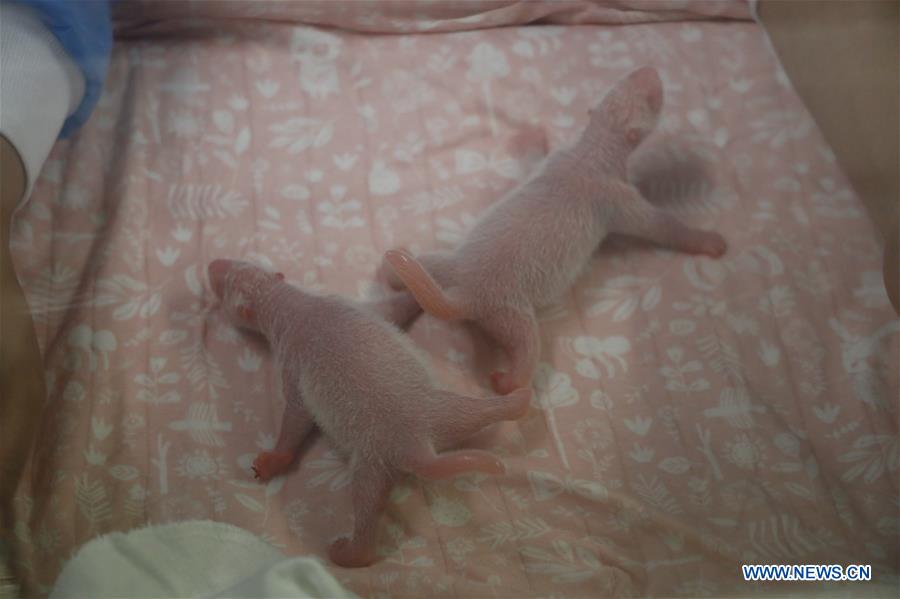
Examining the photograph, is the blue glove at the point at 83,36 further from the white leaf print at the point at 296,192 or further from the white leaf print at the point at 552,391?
the white leaf print at the point at 552,391

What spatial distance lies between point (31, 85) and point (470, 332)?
1.76ft

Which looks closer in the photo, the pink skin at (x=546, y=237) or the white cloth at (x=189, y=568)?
the white cloth at (x=189, y=568)

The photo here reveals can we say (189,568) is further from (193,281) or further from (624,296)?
(624,296)

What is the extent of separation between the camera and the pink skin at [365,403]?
0.81 metres

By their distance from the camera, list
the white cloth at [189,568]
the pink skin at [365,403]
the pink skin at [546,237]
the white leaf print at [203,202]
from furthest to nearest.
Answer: the white leaf print at [203,202], the pink skin at [546,237], the pink skin at [365,403], the white cloth at [189,568]

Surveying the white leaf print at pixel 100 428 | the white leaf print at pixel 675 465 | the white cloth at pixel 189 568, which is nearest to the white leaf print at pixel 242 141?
the white leaf print at pixel 100 428

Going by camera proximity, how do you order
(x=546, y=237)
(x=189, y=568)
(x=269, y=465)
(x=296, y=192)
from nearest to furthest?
1. (x=189, y=568)
2. (x=269, y=465)
3. (x=546, y=237)
4. (x=296, y=192)

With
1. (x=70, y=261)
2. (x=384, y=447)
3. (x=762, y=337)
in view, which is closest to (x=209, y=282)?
(x=70, y=261)

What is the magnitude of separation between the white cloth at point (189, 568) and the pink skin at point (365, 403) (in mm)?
74

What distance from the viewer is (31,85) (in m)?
0.95

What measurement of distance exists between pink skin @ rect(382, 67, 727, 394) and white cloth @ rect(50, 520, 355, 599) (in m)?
0.28

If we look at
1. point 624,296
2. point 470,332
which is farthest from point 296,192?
point 624,296

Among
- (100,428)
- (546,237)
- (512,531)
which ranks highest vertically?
(546,237)

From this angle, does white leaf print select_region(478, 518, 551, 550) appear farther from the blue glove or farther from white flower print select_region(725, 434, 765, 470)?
the blue glove
